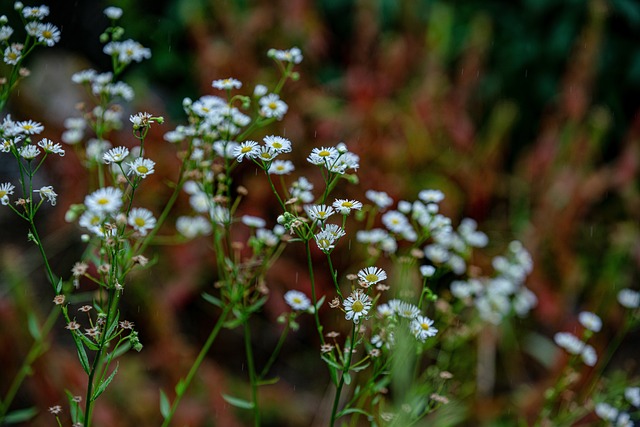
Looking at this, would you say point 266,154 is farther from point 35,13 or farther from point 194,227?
point 194,227

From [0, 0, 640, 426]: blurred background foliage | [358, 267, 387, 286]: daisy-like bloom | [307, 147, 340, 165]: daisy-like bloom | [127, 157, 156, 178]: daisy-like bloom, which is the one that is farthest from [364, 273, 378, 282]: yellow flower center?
[0, 0, 640, 426]: blurred background foliage

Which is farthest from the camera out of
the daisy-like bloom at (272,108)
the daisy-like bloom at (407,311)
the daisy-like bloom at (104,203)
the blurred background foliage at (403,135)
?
the blurred background foliage at (403,135)

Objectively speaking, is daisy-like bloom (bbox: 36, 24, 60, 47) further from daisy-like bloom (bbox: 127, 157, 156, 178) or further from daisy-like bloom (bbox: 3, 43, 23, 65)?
daisy-like bloom (bbox: 127, 157, 156, 178)

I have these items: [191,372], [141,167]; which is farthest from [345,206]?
[191,372]

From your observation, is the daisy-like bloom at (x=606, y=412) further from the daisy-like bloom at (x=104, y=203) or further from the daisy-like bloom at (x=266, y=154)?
the daisy-like bloom at (x=104, y=203)

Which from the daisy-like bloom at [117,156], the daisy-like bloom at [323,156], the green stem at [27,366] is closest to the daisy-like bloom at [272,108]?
the daisy-like bloom at [323,156]

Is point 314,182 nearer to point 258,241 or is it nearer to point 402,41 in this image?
point 402,41
